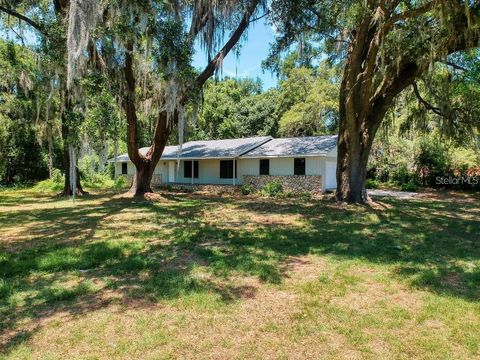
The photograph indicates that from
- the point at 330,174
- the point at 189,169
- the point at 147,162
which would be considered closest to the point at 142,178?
the point at 147,162

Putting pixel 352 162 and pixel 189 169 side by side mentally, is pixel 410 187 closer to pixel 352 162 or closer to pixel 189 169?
pixel 352 162

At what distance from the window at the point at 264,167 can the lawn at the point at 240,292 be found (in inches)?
467

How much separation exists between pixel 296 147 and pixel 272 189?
3272 millimetres

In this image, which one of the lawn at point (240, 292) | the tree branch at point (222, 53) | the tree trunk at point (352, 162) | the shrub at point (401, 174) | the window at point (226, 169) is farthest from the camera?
the shrub at point (401, 174)

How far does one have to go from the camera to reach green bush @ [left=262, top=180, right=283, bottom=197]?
18.4 m

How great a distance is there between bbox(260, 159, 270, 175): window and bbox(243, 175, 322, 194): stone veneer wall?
0.38 meters

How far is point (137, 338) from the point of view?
3408mm

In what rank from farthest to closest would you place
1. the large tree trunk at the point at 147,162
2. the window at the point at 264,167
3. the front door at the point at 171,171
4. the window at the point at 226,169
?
the front door at the point at 171,171 → the window at the point at 226,169 → the window at the point at 264,167 → the large tree trunk at the point at 147,162

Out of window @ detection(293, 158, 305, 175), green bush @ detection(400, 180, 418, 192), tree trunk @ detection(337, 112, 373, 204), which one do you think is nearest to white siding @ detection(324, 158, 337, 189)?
window @ detection(293, 158, 305, 175)

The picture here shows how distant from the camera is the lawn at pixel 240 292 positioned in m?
3.31

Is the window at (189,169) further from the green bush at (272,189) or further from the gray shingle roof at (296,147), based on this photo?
the green bush at (272,189)

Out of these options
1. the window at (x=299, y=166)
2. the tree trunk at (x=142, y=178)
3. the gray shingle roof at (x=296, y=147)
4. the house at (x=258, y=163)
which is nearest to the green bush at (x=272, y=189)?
the house at (x=258, y=163)

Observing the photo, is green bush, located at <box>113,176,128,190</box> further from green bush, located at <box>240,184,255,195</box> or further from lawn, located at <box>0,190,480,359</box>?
lawn, located at <box>0,190,480,359</box>

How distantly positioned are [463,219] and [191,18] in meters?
10.7
